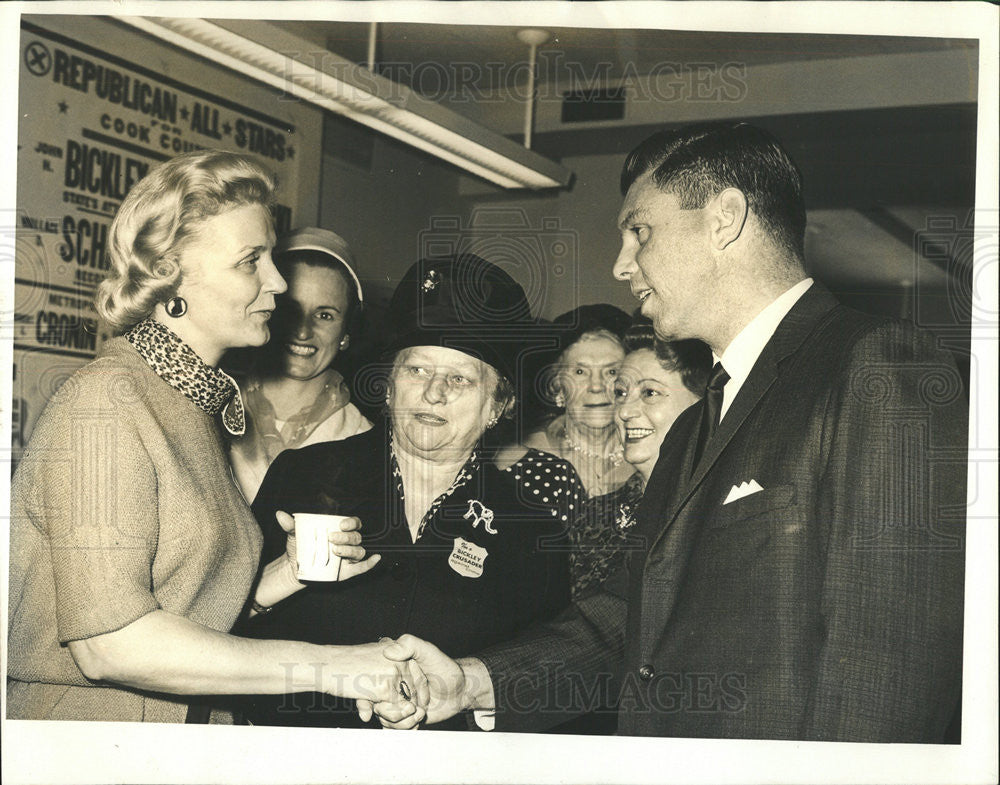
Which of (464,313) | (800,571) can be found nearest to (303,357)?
(464,313)

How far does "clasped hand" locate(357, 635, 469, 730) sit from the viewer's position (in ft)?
7.52

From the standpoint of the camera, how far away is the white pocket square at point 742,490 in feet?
7.14

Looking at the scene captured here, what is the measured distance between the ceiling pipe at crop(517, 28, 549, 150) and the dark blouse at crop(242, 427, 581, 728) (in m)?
0.78

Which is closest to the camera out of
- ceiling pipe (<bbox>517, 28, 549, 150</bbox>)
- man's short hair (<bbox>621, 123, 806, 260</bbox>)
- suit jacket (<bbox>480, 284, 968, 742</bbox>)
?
suit jacket (<bbox>480, 284, 968, 742</bbox>)

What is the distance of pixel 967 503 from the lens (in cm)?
231

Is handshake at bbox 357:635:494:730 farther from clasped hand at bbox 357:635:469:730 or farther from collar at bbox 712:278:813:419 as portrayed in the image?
collar at bbox 712:278:813:419

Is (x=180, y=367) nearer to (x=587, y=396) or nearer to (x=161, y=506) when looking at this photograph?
(x=161, y=506)

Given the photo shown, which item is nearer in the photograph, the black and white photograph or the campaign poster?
the black and white photograph

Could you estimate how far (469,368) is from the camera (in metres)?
2.32

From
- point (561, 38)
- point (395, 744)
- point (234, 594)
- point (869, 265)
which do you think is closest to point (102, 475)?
point (234, 594)

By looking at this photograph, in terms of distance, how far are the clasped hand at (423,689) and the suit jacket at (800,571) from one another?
0.32 ft

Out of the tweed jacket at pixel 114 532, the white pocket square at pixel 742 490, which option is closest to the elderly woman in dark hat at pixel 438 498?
the tweed jacket at pixel 114 532

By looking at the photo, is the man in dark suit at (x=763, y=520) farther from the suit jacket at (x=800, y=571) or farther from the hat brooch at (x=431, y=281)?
the hat brooch at (x=431, y=281)

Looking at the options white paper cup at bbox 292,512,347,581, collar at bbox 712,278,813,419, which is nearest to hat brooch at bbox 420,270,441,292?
white paper cup at bbox 292,512,347,581
